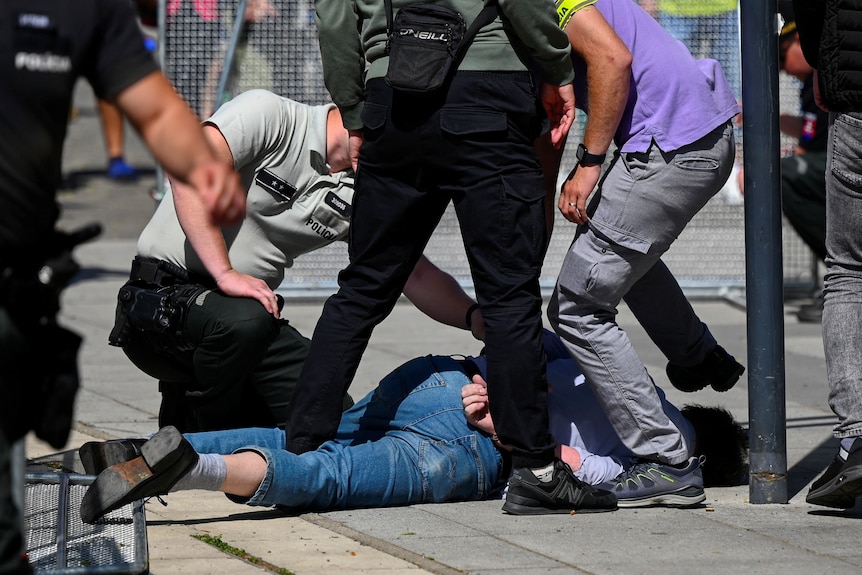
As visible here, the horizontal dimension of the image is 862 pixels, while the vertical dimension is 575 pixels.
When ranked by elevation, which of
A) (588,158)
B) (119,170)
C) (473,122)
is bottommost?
(119,170)

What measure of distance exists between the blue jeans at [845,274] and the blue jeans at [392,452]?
39.4 inches

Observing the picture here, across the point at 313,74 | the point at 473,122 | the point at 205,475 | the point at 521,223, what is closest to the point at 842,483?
the point at 521,223

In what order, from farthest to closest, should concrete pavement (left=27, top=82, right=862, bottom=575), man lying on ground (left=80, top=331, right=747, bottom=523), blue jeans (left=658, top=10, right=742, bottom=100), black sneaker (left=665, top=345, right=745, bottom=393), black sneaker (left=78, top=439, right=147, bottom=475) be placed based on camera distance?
blue jeans (left=658, top=10, right=742, bottom=100)
black sneaker (left=665, top=345, right=745, bottom=393)
black sneaker (left=78, top=439, right=147, bottom=475)
man lying on ground (left=80, top=331, right=747, bottom=523)
concrete pavement (left=27, top=82, right=862, bottom=575)

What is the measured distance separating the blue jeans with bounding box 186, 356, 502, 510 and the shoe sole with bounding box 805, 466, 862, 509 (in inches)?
35.4

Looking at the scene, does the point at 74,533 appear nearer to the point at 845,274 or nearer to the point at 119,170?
the point at 845,274

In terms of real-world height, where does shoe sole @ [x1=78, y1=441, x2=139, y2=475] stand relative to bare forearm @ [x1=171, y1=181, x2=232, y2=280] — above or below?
below

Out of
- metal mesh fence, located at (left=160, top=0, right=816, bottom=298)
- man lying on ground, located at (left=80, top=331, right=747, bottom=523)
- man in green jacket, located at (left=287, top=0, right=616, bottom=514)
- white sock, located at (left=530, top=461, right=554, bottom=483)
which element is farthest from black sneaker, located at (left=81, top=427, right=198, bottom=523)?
metal mesh fence, located at (left=160, top=0, right=816, bottom=298)

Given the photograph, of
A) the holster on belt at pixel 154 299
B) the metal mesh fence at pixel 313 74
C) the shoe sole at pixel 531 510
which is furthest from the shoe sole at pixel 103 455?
the metal mesh fence at pixel 313 74

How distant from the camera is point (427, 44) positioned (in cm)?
362

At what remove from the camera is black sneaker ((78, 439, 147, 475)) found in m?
3.57

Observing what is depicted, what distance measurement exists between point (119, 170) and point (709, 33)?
7.04 metres

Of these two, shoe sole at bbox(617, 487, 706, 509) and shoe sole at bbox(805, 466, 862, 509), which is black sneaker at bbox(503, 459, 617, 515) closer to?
shoe sole at bbox(617, 487, 706, 509)

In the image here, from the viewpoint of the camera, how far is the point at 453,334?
712 cm

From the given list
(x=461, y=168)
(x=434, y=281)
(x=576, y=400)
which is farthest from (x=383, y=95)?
(x=576, y=400)
